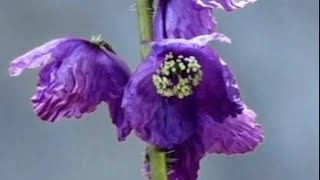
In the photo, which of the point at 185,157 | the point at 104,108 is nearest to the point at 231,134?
the point at 185,157

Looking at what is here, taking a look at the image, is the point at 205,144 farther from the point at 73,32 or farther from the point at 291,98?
the point at 291,98

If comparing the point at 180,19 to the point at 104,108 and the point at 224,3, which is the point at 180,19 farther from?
the point at 104,108

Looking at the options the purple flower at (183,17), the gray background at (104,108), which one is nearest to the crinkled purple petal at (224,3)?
the purple flower at (183,17)

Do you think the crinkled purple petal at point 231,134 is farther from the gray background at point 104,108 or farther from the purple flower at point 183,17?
the gray background at point 104,108

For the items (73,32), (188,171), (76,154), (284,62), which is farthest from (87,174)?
(188,171)

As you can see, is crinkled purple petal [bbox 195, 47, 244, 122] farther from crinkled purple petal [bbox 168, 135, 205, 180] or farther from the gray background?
the gray background

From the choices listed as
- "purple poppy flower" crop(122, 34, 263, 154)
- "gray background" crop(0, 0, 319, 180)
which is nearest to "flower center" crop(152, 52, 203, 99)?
"purple poppy flower" crop(122, 34, 263, 154)
